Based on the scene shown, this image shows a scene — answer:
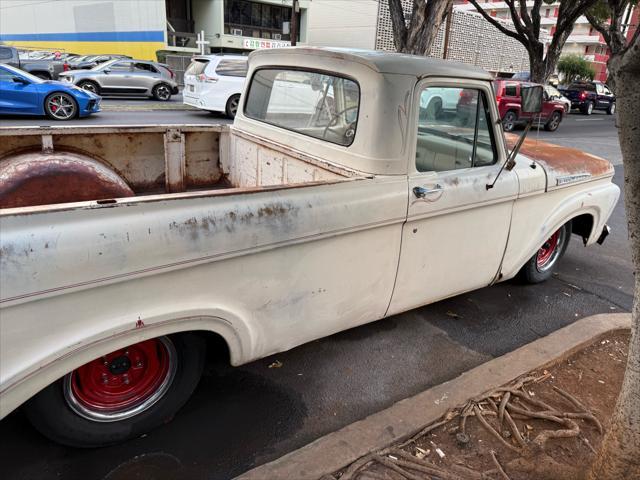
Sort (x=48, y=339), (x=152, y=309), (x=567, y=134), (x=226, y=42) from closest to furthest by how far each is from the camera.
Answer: (x=48, y=339) < (x=152, y=309) < (x=567, y=134) < (x=226, y=42)

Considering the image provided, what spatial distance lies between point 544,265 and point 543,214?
0.95 m

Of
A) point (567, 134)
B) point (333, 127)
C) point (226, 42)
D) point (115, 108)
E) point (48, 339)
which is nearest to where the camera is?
point (48, 339)

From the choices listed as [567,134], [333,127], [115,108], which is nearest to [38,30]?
[115,108]

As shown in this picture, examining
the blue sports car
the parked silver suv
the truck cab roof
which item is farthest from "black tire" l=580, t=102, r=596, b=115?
the truck cab roof

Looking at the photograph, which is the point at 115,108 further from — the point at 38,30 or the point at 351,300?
the point at 38,30

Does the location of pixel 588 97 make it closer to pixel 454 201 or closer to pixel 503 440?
pixel 454 201

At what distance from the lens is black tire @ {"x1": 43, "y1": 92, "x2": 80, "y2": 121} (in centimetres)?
1236

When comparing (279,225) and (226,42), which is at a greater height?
(226,42)

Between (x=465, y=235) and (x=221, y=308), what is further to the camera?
(x=465, y=235)

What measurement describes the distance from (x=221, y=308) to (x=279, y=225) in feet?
1.51

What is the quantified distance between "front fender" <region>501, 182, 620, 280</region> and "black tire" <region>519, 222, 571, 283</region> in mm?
274

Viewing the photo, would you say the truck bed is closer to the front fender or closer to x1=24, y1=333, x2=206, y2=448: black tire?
x1=24, y1=333, x2=206, y2=448: black tire

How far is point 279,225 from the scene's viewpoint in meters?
2.29

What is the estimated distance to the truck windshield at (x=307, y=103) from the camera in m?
2.98
